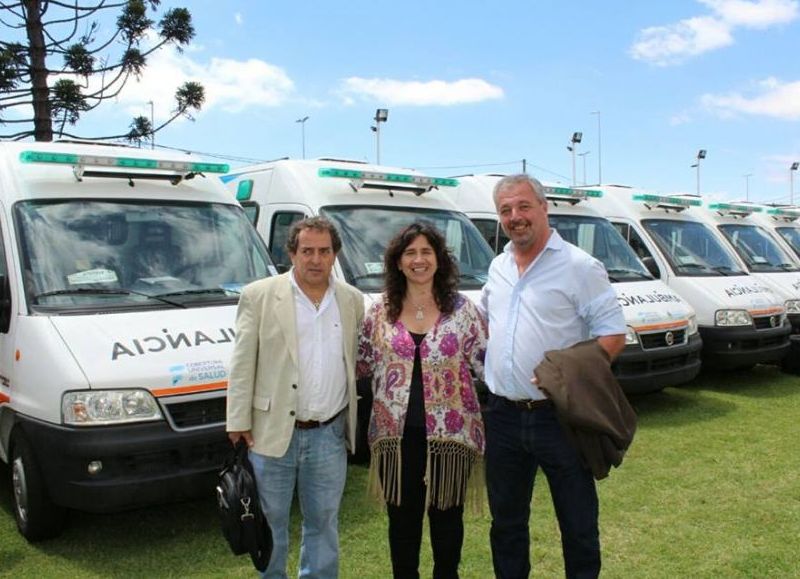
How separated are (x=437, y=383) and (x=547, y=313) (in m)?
0.55

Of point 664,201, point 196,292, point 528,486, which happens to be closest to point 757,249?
point 664,201

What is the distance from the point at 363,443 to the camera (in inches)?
228

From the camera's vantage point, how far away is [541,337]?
10.6ft

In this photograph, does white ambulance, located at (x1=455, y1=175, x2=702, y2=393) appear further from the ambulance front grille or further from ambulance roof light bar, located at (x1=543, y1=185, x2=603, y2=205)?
the ambulance front grille

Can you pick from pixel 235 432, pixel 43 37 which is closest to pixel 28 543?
pixel 235 432

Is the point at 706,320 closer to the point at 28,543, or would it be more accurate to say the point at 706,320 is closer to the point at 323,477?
the point at 323,477

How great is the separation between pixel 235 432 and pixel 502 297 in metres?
1.29

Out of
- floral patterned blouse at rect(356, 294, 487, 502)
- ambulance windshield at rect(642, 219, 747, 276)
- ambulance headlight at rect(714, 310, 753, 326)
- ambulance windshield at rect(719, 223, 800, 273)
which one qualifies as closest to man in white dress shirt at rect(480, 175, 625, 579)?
floral patterned blouse at rect(356, 294, 487, 502)

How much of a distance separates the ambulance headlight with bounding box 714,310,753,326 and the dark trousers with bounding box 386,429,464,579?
20.4 ft

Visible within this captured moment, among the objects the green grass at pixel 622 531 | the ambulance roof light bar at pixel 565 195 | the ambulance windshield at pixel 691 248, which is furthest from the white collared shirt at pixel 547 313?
the ambulance windshield at pixel 691 248

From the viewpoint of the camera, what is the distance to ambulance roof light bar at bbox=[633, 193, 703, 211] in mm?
9820

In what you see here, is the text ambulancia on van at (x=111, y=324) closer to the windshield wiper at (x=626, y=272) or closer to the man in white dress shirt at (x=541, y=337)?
the man in white dress shirt at (x=541, y=337)

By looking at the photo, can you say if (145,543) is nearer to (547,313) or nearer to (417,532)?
(417,532)

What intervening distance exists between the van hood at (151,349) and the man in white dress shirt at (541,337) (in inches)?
71.9
